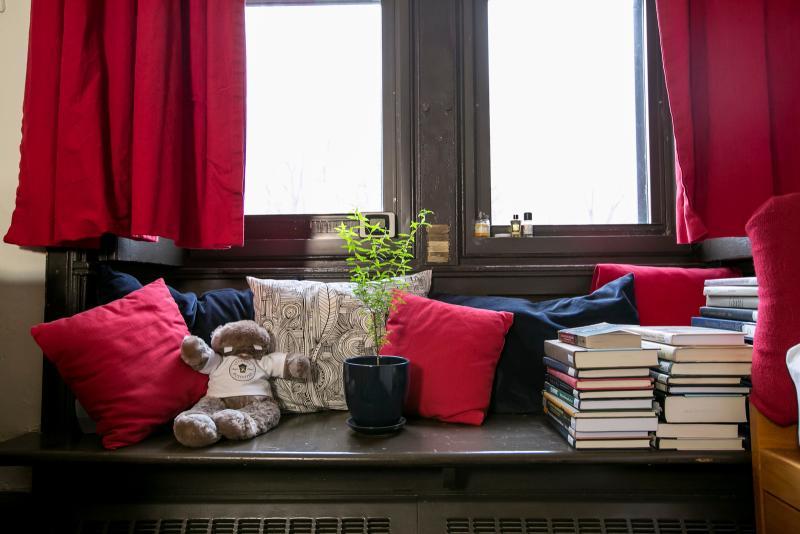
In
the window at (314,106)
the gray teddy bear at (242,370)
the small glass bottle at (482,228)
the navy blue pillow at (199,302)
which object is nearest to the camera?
the gray teddy bear at (242,370)

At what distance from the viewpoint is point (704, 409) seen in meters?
1.16

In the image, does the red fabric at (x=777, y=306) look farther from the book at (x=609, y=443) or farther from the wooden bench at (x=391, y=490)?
the book at (x=609, y=443)

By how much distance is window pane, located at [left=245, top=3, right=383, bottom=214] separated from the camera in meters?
1.89

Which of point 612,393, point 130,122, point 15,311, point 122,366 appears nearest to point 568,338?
point 612,393

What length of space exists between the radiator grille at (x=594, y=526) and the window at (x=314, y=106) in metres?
1.12

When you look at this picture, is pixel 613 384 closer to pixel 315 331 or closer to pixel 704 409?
pixel 704 409

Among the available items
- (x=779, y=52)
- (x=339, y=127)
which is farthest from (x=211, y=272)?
(x=779, y=52)

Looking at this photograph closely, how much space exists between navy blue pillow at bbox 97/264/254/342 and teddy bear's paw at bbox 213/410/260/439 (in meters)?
0.32

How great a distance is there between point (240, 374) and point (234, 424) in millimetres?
179

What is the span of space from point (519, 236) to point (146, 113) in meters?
1.25

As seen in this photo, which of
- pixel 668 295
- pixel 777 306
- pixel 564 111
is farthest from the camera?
pixel 564 111

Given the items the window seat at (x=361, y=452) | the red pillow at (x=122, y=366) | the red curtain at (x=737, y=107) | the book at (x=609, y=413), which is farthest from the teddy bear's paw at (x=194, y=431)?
the red curtain at (x=737, y=107)

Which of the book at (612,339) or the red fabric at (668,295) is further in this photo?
the red fabric at (668,295)

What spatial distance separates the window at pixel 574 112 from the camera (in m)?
1.87
